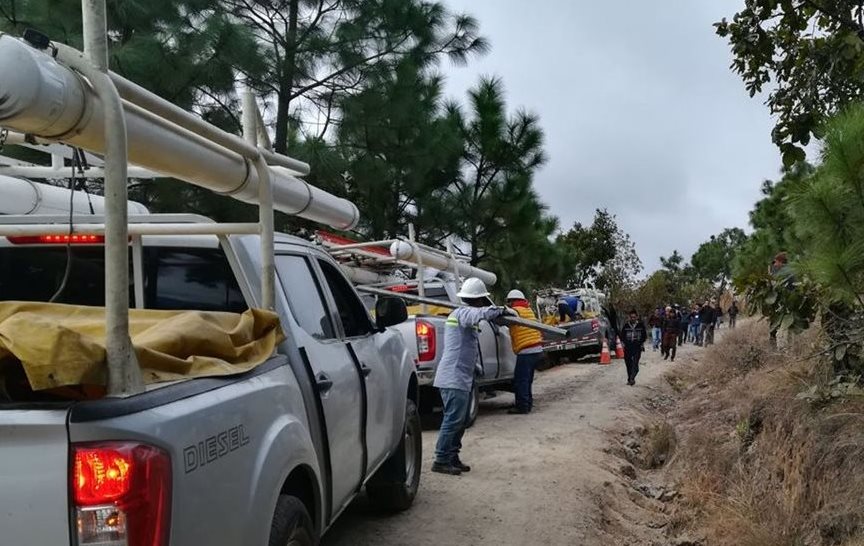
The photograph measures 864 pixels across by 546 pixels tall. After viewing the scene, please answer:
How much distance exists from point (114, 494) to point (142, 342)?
2.25ft

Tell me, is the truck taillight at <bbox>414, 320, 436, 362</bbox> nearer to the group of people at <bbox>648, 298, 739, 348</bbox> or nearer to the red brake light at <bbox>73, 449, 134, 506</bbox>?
the red brake light at <bbox>73, 449, 134, 506</bbox>

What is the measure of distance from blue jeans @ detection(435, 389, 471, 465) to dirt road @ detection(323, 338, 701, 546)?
21cm

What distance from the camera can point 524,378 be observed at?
35.6 ft

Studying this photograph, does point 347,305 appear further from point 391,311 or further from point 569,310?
point 569,310

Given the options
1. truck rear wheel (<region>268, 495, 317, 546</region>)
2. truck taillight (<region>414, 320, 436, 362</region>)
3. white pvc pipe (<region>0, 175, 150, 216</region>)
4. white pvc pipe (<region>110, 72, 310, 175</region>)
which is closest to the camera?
white pvc pipe (<region>110, 72, 310, 175</region>)

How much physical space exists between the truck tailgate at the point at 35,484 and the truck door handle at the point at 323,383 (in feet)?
5.45

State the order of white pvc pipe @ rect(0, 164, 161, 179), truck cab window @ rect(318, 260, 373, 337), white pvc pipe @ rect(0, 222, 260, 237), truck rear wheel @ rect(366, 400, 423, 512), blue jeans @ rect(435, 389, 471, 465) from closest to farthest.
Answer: white pvc pipe @ rect(0, 222, 260, 237), white pvc pipe @ rect(0, 164, 161, 179), truck cab window @ rect(318, 260, 373, 337), truck rear wheel @ rect(366, 400, 423, 512), blue jeans @ rect(435, 389, 471, 465)

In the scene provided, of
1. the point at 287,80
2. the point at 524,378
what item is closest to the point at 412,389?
the point at 524,378

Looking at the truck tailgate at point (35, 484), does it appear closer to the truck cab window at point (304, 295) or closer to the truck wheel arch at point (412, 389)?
the truck cab window at point (304, 295)

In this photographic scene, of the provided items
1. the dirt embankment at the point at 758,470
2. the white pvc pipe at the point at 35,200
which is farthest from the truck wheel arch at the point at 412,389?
the white pvc pipe at the point at 35,200

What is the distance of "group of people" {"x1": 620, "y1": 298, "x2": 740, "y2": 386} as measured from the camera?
598 inches

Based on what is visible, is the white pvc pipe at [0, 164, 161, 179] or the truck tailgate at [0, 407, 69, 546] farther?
the white pvc pipe at [0, 164, 161, 179]

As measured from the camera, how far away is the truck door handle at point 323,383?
3723 mm

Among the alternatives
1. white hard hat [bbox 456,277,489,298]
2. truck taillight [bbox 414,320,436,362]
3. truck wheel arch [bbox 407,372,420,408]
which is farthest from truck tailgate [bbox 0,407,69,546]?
truck taillight [bbox 414,320,436,362]
